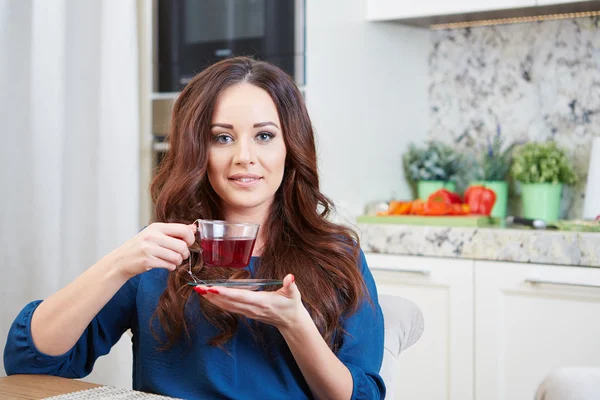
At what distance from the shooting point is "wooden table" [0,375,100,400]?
1.39m

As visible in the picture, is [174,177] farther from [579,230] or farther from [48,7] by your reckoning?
[579,230]

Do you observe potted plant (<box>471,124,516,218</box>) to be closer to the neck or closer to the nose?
the neck

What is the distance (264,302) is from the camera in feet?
4.49

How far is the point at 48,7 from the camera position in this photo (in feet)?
7.95

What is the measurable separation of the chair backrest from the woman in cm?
8

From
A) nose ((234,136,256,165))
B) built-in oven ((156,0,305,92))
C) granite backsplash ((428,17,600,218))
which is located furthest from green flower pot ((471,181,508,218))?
nose ((234,136,256,165))

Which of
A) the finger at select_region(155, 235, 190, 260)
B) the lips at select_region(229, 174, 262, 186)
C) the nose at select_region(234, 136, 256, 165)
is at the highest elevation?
the nose at select_region(234, 136, 256, 165)

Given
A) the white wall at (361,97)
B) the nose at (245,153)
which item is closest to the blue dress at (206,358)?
the nose at (245,153)

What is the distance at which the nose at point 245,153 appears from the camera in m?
1.66

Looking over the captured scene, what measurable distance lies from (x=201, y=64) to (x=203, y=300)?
1849 millimetres

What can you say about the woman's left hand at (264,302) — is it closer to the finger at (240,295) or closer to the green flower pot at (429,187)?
the finger at (240,295)

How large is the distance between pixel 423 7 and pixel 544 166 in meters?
0.76

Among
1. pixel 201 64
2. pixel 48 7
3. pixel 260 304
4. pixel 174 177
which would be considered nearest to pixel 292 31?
pixel 201 64

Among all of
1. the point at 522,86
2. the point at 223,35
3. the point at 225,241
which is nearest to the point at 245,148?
the point at 225,241
